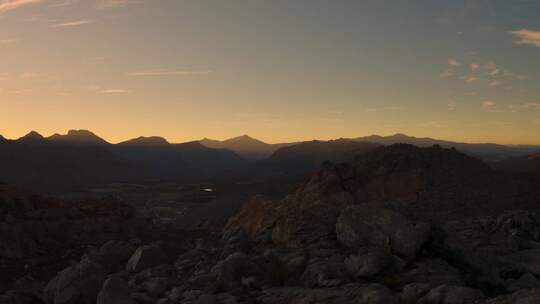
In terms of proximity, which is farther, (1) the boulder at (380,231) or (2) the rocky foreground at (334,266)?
(1) the boulder at (380,231)

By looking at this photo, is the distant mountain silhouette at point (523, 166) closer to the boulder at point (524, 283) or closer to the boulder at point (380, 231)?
the boulder at point (524, 283)

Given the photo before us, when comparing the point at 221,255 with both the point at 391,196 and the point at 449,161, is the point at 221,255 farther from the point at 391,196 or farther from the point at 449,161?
the point at 449,161

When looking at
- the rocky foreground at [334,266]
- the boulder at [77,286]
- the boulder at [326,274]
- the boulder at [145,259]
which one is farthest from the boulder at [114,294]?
the boulder at [326,274]

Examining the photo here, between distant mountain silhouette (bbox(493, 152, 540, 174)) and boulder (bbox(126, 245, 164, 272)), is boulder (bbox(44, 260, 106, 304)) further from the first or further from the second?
distant mountain silhouette (bbox(493, 152, 540, 174))

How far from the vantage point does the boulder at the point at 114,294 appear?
55.8 ft

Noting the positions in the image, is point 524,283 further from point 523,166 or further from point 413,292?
point 523,166

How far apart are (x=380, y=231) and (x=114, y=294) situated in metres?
9.03

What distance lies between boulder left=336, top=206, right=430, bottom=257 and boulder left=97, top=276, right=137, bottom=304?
7.58 m

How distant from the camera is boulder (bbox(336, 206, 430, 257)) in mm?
17484

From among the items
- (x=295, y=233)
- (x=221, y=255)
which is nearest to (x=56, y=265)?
(x=221, y=255)

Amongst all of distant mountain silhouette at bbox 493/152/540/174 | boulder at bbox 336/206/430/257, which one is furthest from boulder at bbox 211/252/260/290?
distant mountain silhouette at bbox 493/152/540/174

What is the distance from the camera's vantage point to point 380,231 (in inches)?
706

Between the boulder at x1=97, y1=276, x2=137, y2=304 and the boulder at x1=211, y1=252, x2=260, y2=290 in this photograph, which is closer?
the boulder at x1=97, y1=276, x2=137, y2=304

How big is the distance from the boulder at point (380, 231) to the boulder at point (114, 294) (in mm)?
7576
